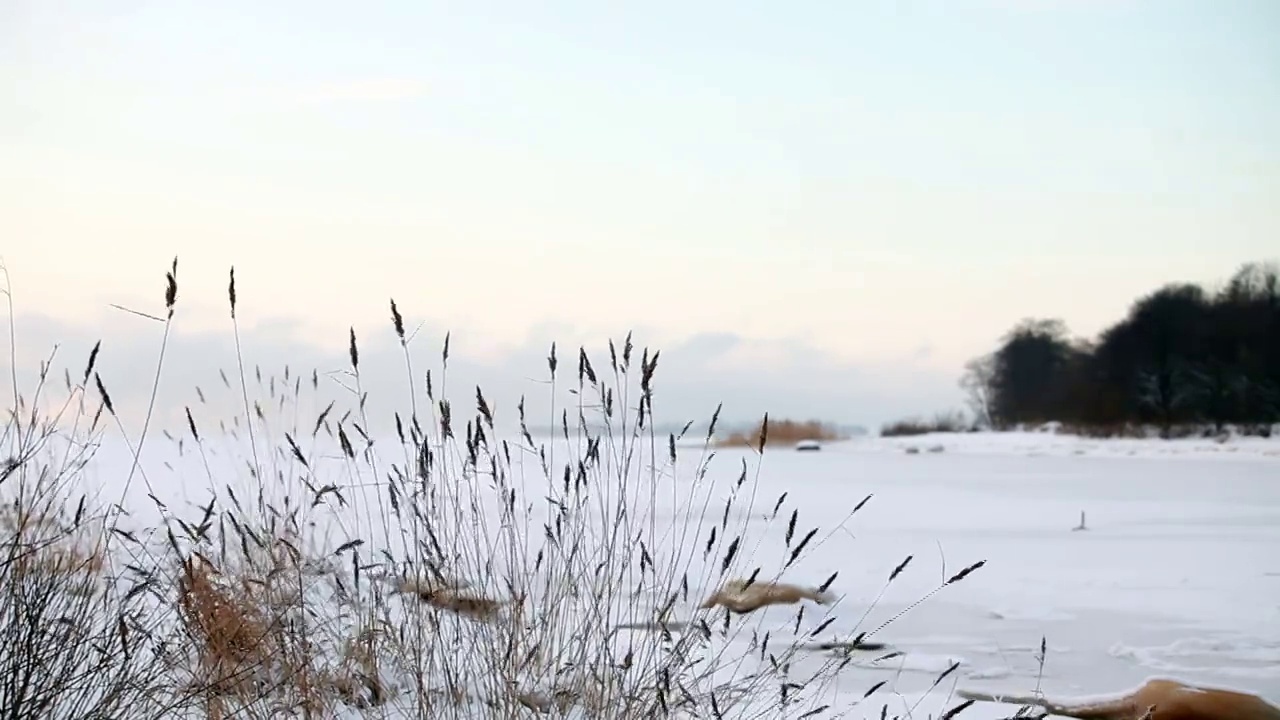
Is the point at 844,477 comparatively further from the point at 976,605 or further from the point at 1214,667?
the point at 1214,667

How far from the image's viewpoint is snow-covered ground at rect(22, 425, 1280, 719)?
4570 mm

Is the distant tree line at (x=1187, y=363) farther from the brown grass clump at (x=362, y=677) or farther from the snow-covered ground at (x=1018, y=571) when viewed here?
the brown grass clump at (x=362, y=677)

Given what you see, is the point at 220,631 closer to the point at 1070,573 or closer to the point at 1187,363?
the point at 1070,573

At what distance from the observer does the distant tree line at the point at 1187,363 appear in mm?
30047

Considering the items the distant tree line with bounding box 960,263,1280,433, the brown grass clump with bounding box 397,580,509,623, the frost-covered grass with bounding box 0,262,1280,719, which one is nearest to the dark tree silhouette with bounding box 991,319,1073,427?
the distant tree line with bounding box 960,263,1280,433

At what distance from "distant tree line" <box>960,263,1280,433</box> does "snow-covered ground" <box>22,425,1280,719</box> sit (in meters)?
16.5

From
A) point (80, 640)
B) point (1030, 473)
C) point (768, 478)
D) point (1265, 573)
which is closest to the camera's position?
point (80, 640)

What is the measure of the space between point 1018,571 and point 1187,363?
92.6ft

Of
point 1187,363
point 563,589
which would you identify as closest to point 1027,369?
point 1187,363

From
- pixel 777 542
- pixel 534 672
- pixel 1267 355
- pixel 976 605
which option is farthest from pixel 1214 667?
pixel 1267 355

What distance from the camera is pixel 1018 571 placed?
23.3ft

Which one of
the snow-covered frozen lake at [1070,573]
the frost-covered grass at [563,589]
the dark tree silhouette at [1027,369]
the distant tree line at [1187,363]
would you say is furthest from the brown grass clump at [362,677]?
the dark tree silhouette at [1027,369]

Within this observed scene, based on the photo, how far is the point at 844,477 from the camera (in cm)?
1555

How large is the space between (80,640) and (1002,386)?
46.4 meters
